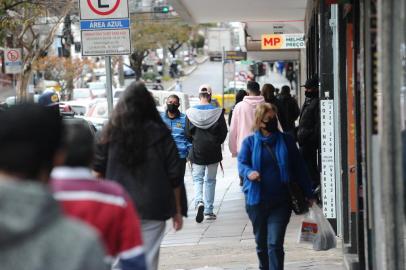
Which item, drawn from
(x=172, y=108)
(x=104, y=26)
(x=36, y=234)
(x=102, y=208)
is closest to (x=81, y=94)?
(x=172, y=108)

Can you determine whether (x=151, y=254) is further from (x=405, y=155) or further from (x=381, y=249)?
(x=405, y=155)

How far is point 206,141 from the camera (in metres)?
12.8

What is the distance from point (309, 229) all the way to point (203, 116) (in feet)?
16.7

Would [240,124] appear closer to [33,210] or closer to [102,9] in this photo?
[102,9]

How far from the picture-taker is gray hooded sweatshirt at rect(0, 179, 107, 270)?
2740mm

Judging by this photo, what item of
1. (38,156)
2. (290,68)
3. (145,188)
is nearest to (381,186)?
(145,188)

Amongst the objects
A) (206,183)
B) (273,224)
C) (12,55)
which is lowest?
(206,183)

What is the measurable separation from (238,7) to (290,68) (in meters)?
36.9

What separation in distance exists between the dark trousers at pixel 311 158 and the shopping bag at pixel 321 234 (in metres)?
4.78

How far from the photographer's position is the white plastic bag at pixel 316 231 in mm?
7691

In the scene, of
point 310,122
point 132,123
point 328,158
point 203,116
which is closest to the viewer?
point 132,123

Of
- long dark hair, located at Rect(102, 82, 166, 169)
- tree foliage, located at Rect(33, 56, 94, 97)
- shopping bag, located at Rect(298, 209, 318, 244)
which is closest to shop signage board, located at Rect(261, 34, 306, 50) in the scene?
shopping bag, located at Rect(298, 209, 318, 244)

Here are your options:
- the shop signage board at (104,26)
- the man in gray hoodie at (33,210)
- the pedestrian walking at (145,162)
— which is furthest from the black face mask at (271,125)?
the man in gray hoodie at (33,210)

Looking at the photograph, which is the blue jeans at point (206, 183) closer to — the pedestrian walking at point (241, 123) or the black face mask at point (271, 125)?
the pedestrian walking at point (241, 123)
